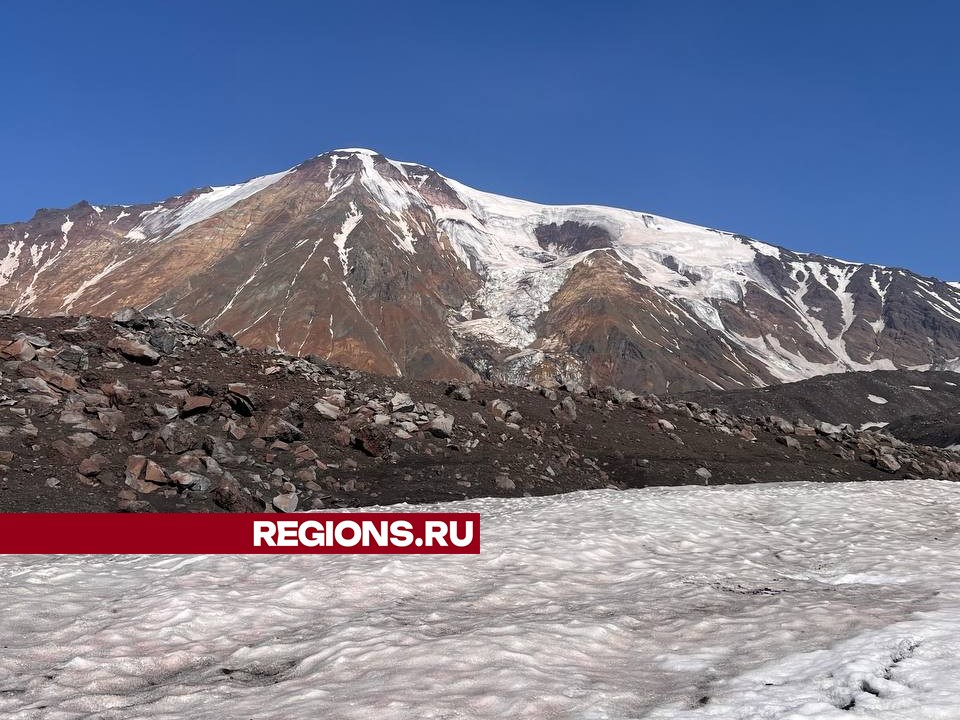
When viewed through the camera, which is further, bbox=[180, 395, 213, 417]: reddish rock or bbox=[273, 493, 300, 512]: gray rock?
bbox=[180, 395, 213, 417]: reddish rock

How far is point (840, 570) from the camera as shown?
12.1 meters

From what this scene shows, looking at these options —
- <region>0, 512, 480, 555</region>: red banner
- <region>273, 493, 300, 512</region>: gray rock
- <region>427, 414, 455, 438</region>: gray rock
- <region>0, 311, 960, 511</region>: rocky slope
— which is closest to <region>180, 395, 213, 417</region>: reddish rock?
<region>0, 311, 960, 511</region>: rocky slope

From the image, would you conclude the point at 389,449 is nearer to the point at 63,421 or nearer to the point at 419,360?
the point at 63,421

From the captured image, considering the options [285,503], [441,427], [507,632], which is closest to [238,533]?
[285,503]

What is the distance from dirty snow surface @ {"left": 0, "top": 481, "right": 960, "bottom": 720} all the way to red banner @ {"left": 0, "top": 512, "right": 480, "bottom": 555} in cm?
118

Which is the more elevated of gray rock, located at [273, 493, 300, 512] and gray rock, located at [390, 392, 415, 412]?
gray rock, located at [390, 392, 415, 412]

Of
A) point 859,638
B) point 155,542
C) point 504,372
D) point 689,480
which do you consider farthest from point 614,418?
point 504,372

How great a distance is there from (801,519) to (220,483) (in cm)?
1524

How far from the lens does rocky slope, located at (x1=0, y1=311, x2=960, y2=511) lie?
18312 millimetres

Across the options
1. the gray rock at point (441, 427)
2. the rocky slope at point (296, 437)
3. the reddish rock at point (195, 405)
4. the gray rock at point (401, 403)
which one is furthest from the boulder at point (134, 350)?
the gray rock at point (441, 427)

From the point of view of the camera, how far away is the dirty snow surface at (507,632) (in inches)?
248

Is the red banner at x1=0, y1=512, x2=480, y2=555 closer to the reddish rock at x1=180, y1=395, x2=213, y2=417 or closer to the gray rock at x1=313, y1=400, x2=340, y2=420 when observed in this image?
the reddish rock at x1=180, y1=395, x2=213, y2=417

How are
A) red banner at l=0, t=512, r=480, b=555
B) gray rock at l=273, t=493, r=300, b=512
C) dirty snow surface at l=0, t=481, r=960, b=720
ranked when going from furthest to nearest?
gray rock at l=273, t=493, r=300, b=512 < red banner at l=0, t=512, r=480, b=555 < dirty snow surface at l=0, t=481, r=960, b=720

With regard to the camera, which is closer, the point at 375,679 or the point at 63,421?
the point at 375,679
